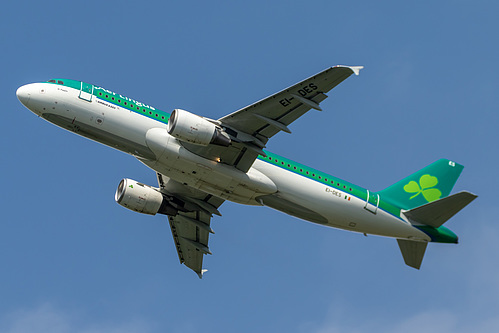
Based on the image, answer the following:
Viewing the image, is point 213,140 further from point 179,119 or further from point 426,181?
point 426,181

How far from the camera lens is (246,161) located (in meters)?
43.8

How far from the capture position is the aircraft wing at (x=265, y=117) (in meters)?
40.2

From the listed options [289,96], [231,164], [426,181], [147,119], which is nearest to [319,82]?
[289,96]

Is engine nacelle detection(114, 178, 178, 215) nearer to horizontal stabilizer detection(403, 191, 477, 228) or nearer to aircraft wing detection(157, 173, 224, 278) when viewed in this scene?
aircraft wing detection(157, 173, 224, 278)

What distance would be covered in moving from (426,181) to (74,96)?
24.7 meters

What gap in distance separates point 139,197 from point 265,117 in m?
11.6

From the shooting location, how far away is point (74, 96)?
42938mm

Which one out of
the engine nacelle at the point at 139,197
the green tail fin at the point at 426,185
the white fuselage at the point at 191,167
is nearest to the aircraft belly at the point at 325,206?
the white fuselage at the point at 191,167

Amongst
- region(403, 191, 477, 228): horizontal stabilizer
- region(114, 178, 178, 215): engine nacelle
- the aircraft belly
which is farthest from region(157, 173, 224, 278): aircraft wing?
region(403, 191, 477, 228): horizontal stabilizer

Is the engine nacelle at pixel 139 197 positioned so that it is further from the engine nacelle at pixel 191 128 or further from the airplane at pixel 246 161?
the engine nacelle at pixel 191 128

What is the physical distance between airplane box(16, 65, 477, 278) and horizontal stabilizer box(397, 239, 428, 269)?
7cm

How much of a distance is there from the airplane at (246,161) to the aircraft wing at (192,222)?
1461 millimetres

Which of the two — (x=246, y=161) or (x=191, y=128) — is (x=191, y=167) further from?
(x=246, y=161)

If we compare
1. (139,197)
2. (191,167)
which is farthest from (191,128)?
(139,197)
